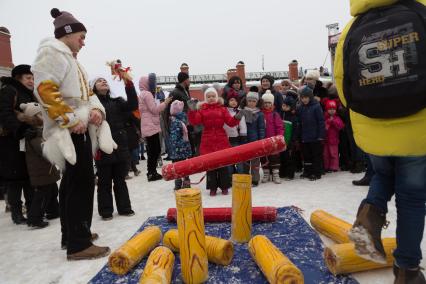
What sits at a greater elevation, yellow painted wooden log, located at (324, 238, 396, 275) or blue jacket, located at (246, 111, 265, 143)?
blue jacket, located at (246, 111, 265, 143)

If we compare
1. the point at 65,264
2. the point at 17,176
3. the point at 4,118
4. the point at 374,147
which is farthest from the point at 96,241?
the point at 374,147

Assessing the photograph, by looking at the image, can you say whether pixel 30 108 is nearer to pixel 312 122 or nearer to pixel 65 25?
pixel 65 25

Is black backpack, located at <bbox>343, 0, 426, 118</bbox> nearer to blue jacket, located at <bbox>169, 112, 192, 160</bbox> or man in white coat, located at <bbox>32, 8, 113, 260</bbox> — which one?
man in white coat, located at <bbox>32, 8, 113, 260</bbox>

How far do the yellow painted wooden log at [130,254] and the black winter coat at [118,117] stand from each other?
1644 mm

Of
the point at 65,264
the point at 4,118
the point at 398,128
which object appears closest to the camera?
the point at 398,128

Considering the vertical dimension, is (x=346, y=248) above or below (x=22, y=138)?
below

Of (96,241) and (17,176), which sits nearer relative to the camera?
(96,241)

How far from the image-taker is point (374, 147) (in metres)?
1.95

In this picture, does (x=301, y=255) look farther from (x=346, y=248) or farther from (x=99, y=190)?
(x=99, y=190)

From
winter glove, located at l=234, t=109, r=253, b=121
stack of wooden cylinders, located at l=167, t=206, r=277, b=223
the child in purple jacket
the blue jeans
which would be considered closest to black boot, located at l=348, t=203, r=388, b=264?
the blue jeans

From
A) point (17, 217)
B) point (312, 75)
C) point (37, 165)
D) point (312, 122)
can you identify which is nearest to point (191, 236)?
point (37, 165)

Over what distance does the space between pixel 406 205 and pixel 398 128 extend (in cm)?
45

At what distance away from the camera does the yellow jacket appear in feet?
5.78

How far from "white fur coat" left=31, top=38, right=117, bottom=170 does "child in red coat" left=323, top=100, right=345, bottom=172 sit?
446cm
